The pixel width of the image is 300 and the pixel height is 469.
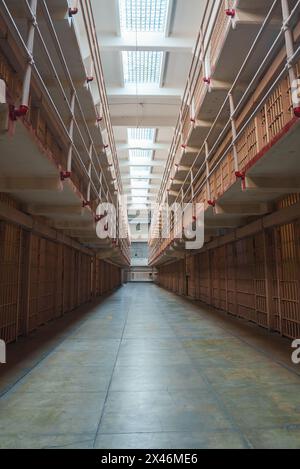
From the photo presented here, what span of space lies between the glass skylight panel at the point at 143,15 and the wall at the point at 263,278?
6583mm

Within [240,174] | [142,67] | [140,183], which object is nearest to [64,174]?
[240,174]

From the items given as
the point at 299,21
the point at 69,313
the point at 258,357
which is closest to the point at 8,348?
the point at 258,357

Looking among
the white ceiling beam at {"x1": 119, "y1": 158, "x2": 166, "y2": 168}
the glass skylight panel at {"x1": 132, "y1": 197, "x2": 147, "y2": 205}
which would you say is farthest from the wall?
the glass skylight panel at {"x1": 132, "y1": 197, "x2": 147, "y2": 205}

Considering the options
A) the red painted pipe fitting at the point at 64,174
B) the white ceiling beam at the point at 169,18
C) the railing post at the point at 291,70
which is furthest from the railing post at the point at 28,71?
the white ceiling beam at the point at 169,18

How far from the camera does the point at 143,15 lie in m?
8.85

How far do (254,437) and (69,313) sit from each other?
8.38 metres

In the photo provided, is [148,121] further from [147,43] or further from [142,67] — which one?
[147,43]

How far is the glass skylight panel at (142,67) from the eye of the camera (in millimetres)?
10211

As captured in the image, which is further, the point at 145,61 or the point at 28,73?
the point at 145,61

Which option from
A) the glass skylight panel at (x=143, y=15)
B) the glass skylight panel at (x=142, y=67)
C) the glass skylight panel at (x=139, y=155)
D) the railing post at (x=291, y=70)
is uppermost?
the glass skylight panel at (x=143, y=15)

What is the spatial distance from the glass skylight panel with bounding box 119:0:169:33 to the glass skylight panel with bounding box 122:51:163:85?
85cm

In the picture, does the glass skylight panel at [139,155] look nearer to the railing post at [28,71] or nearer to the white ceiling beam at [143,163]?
the white ceiling beam at [143,163]

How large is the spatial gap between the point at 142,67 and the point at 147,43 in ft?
5.31

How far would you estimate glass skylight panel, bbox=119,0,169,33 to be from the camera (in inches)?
332
